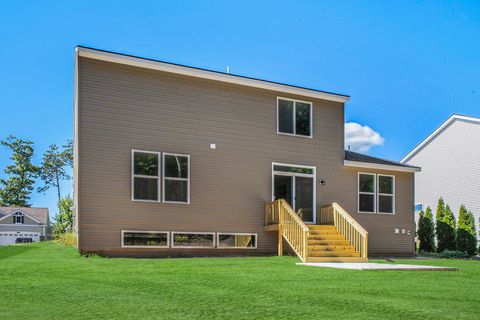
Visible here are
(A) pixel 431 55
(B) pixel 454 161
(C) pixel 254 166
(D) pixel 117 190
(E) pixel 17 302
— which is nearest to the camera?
(E) pixel 17 302

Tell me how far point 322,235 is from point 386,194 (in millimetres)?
4226

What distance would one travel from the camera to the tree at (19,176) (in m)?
51.5

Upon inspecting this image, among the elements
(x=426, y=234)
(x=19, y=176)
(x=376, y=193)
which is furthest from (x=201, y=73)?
(x=19, y=176)

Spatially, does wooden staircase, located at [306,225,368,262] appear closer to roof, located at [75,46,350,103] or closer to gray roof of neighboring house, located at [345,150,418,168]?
gray roof of neighboring house, located at [345,150,418,168]

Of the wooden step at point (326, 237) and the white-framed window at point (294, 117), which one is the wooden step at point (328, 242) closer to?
the wooden step at point (326, 237)

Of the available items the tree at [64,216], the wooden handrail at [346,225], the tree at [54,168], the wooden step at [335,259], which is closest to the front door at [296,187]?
the wooden handrail at [346,225]

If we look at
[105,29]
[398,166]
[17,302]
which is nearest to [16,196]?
[105,29]

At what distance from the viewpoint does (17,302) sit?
5012 millimetres

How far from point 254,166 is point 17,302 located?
9.49m

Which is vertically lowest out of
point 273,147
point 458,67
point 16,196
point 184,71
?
point 16,196

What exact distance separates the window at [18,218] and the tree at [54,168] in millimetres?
4740

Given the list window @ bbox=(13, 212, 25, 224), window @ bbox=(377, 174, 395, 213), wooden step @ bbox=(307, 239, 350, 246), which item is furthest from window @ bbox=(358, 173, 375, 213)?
window @ bbox=(13, 212, 25, 224)

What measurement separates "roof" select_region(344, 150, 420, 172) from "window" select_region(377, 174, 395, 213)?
0.43 metres

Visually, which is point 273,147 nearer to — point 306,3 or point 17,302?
point 306,3
